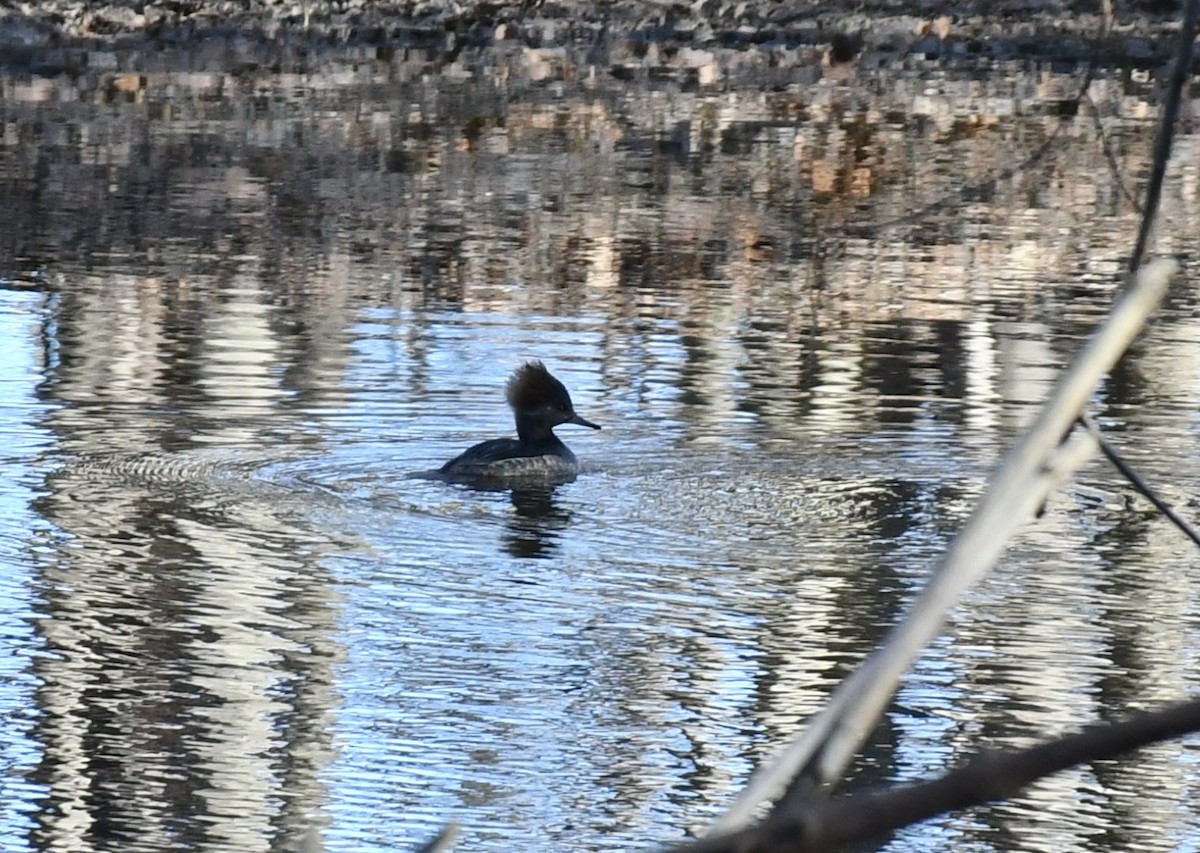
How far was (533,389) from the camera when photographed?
1003 cm

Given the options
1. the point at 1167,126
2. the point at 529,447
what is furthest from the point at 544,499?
the point at 1167,126

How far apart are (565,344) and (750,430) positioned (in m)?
2.26

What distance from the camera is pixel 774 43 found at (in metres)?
30.5

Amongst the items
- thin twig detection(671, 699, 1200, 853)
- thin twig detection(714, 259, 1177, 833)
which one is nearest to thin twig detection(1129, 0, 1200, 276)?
thin twig detection(714, 259, 1177, 833)

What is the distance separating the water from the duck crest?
0.38 meters

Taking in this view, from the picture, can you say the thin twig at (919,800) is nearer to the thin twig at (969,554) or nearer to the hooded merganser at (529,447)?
the thin twig at (969,554)

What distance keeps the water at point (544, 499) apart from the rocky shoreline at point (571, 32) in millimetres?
8714

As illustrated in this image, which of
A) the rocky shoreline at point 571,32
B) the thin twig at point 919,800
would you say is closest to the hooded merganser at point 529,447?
the thin twig at point 919,800

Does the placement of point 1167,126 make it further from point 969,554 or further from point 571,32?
point 571,32

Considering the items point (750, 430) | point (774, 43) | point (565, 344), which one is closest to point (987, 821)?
point (750, 430)

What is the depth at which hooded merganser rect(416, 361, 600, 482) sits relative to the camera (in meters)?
9.41

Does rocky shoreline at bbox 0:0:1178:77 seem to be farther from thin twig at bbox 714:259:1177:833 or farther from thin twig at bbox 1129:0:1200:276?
thin twig at bbox 714:259:1177:833

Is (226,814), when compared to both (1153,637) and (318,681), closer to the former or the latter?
(318,681)

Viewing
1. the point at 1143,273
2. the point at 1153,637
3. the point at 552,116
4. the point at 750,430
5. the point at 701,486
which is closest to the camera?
the point at 1143,273
